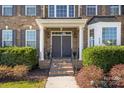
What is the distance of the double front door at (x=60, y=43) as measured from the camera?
2756 cm

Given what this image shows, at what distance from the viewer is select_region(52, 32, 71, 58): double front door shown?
27562 millimetres

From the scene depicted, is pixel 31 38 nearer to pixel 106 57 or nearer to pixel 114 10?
pixel 114 10

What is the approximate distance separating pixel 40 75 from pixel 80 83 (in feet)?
14.9

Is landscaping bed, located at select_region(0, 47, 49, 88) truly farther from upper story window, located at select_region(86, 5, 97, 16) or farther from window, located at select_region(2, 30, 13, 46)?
upper story window, located at select_region(86, 5, 97, 16)

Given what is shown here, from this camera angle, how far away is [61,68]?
73.2ft

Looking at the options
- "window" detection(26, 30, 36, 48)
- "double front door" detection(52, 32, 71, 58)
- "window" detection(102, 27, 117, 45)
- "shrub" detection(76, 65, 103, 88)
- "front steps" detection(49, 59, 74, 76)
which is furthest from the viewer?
"double front door" detection(52, 32, 71, 58)

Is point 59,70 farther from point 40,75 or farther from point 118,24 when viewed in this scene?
point 118,24

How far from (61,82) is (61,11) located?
10280 millimetres

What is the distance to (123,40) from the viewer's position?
26078mm

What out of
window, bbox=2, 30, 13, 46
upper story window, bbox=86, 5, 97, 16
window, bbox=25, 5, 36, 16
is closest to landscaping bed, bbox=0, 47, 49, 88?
window, bbox=2, 30, 13, 46

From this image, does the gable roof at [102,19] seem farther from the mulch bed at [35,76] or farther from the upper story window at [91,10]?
the mulch bed at [35,76]

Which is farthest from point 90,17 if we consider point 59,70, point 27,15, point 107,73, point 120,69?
point 120,69

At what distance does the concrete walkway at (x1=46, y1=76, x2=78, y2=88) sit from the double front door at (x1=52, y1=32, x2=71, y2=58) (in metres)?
8.23

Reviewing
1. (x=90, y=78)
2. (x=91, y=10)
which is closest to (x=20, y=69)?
(x=90, y=78)
